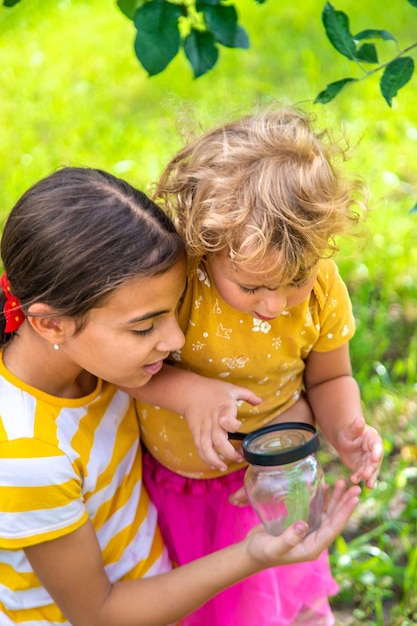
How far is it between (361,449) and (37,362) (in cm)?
70

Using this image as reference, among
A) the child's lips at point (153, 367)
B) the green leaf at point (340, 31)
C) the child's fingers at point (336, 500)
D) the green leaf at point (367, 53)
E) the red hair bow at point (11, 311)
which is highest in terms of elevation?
the green leaf at point (340, 31)

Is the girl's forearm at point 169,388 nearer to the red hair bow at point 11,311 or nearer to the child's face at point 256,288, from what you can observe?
the child's face at point 256,288

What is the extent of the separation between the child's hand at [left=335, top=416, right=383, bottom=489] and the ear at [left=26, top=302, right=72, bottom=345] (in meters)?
0.63

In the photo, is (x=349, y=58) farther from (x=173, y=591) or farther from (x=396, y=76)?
(x=173, y=591)

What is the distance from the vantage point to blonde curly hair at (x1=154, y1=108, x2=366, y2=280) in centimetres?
166

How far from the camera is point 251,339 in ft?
6.26

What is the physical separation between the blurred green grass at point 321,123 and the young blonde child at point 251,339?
0.19m

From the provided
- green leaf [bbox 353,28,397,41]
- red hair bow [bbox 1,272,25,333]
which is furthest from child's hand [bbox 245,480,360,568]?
green leaf [bbox 353,28,397,41]

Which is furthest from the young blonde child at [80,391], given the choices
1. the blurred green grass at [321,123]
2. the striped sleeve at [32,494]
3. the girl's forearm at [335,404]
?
the blurred green grass at [321,123]

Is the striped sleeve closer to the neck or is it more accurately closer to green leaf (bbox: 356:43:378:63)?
the neck

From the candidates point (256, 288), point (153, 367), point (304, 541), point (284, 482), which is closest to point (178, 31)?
point (256, 288)

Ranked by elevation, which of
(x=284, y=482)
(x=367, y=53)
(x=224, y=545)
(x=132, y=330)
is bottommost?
(x=224, y=545)

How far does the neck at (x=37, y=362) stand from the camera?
5.99ft

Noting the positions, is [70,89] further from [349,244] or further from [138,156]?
[349,244]
